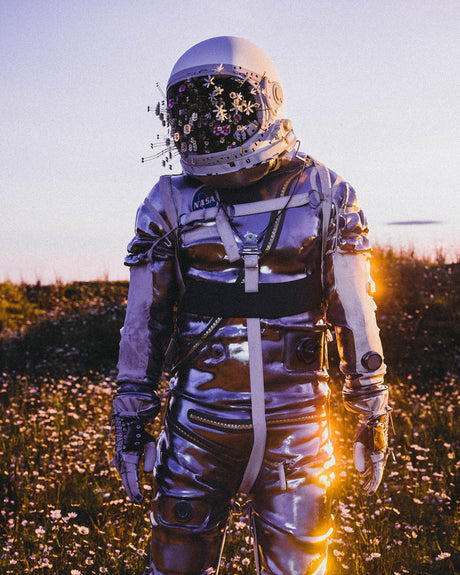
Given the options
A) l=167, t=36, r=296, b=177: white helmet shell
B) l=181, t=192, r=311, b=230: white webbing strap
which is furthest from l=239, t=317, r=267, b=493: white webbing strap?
l=167, t=36, r=296, b=177: white helmet shell

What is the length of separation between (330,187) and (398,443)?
406cm

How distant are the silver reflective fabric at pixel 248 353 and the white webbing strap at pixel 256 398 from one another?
26 mm

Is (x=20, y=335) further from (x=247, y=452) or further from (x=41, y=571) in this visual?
(x=247, y=452)

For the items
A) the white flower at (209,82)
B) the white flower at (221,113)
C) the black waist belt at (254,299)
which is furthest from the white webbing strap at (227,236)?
the white flower at (209,82)

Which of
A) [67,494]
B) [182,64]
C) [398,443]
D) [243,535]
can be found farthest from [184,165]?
[398,443]

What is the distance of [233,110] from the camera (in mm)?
2354

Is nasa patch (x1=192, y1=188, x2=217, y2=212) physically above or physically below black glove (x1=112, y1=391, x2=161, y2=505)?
above

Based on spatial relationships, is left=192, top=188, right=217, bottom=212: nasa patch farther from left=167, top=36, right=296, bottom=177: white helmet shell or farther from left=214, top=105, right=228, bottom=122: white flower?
left=214, top=105, right=228, bottom=122: white flower

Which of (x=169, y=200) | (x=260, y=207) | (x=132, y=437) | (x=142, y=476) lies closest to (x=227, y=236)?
(x=260, y=207)

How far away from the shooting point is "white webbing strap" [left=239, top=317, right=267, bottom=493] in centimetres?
219

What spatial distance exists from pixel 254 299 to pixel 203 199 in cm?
55

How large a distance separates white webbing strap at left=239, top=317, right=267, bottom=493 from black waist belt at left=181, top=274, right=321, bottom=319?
6 centimetres

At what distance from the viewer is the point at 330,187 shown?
242 centimetres

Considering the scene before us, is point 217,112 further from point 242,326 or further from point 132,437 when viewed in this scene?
point 132,437
